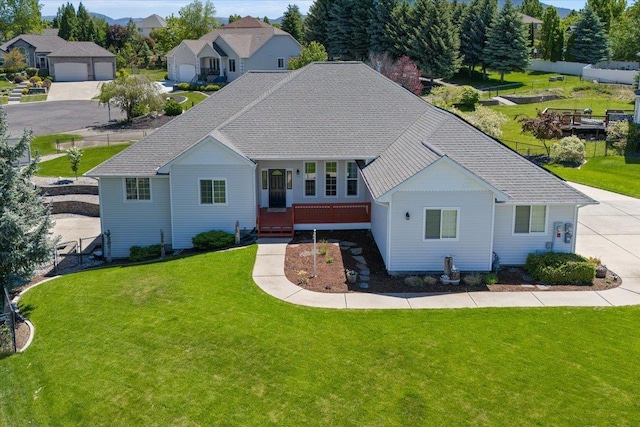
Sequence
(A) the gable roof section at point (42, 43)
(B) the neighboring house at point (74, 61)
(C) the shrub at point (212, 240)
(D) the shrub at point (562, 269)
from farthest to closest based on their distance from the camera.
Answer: (A) the gable roof section at point (42, 43)
(B) the neighboring house at point (74, 61)
(C) the shrub at point (212, 240)
(D) the shrub at point (562, 269)

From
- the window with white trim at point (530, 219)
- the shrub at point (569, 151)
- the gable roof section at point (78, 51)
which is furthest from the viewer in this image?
the gable roof section at point (78, 51)

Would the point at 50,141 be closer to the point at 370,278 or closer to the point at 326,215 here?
the point at 326,215

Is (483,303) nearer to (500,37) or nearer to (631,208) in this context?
(631,208)

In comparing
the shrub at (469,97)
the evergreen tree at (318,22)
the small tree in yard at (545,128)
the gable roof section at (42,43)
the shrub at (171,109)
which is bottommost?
the small tree in yard at (545,128)

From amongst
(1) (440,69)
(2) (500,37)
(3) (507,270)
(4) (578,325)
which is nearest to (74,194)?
(3) (507,270)

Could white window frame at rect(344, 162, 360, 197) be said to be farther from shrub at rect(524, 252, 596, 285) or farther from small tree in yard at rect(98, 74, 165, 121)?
small tree in yard at rect(98, 74, 165, 121)

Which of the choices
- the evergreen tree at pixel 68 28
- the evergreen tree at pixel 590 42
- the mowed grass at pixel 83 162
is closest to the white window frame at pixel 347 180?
the mowed grass at pixel 83 162

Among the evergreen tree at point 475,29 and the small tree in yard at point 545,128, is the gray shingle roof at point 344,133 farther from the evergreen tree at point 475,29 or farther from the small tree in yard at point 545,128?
the evergreen tree at point 475,29

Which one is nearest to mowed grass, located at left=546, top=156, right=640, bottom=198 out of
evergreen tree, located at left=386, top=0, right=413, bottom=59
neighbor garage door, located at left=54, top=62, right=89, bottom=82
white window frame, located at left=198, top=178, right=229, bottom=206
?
white window frame, located at left=198, top=178, right=229, bottom=206

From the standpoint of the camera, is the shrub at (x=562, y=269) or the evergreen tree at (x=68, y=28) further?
the evergreen tree at (x=68, y=28)
